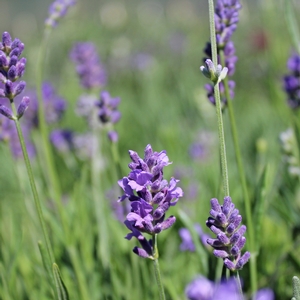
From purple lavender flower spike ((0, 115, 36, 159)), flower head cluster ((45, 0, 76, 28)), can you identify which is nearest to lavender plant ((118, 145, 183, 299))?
purple lavender flower spike ((0, 115, 36, 159))

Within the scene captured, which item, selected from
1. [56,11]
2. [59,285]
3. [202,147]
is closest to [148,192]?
[59,285]

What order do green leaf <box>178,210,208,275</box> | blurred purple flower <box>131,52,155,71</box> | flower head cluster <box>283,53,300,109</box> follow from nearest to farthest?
green leaf <box>178,210,208,275</box> → flower head cluster <box>283,53,300,109</box> → blurred purple flower <box>131,52,155,71</box>

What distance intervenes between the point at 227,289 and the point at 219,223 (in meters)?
0.14

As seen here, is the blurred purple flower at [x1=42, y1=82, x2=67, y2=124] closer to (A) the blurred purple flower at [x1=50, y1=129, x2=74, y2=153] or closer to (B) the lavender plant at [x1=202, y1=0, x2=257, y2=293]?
(A) the blurred purple flower at [x1=50, y1=129, x2=74, y2=153]

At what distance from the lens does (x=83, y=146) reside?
2.55 metres

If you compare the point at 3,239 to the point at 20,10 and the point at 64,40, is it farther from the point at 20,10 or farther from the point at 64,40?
the point at 20,10

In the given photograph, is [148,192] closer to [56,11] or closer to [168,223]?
[168,223]

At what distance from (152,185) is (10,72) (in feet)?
1.20

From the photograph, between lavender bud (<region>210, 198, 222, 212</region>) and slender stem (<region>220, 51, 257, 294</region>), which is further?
slender stem (<region>220, 51, 257, 294</region>)

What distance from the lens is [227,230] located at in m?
0.88

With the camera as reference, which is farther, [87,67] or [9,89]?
[87,67]

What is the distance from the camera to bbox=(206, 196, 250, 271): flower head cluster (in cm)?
88

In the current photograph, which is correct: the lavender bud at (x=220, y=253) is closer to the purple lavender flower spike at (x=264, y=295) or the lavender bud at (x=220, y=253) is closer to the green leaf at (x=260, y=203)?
the purple lavender flower spike at (x=264, y=295)

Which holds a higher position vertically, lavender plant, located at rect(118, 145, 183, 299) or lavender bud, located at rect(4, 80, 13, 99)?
lavender bud, located at rect(4, 80, 13, 99)
